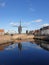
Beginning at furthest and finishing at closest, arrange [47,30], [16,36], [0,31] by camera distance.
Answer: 1. [0,31]
2. [47,30]
3. [16,36]

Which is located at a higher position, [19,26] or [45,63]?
[19,26]

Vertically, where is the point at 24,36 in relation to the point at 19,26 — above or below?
below

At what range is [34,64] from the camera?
18.3m

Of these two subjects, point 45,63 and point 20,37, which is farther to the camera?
point 20,37

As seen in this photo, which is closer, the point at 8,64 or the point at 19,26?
the point at 8,64

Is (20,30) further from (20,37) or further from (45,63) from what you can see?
(45,63)

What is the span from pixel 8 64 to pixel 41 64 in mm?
3768

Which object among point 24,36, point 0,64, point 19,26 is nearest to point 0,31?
point 19,26

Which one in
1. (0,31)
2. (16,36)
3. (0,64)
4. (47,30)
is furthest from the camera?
(0,31)

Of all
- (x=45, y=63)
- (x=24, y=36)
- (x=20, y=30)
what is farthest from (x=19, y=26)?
(x=45, y=63)

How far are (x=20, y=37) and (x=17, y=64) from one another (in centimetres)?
6772

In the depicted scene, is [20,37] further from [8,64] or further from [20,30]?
[8,64]

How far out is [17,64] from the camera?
18.4 metres

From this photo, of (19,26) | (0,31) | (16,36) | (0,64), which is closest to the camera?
(0,64)
